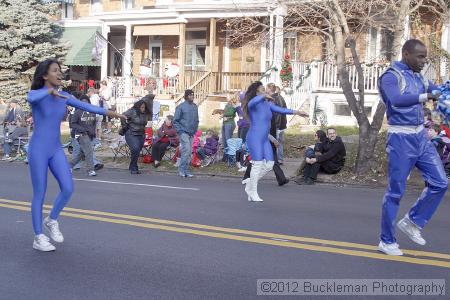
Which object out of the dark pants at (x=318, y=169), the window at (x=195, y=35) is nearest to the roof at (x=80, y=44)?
the window at (x=195, y=35)

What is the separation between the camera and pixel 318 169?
44.9 ft

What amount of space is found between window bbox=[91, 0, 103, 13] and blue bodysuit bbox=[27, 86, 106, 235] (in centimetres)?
2682

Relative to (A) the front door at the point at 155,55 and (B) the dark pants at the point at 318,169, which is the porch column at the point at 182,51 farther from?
(B) the dark pants at the point at 318,169

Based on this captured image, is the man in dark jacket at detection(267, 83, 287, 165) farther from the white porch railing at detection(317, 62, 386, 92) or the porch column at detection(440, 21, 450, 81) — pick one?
the porch column at detection(440, 21, 450, 81)

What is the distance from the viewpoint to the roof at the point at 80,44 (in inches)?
1188

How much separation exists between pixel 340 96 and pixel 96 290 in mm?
18468

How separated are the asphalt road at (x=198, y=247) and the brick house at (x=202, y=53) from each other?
12.4m

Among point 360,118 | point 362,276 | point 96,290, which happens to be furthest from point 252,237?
point 360,118

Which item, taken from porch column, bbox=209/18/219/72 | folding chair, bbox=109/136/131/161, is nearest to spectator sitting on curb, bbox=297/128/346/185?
folding chair, bbox=109/136/131/161

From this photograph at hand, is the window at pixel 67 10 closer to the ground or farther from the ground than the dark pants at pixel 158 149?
farther from the ground

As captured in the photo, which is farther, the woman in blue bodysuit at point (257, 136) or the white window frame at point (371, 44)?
the white window frame at point (371, 44)

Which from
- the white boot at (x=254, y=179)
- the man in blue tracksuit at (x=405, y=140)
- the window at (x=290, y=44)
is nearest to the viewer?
the man in blue tracksuit at (x=405, y=140)

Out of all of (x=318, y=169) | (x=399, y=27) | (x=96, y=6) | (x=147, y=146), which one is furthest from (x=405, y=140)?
(x=96, y=6)

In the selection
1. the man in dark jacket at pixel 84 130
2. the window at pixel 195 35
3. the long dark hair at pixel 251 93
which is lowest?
the man in dark jacket at pixel 84 130
